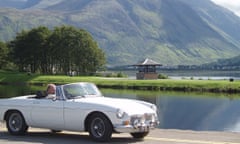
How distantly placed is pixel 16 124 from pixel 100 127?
397 centimetres

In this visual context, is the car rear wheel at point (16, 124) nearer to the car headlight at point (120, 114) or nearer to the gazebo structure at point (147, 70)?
the car headlight at point (120, 114)

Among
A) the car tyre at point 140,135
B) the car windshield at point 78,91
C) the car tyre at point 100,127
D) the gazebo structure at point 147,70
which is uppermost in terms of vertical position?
the gazebo structure at point 147,70

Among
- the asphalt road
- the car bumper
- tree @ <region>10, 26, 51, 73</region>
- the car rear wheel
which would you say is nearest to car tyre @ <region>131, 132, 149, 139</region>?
the asphalt road

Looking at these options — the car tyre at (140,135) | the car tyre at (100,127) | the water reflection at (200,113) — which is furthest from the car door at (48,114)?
the water reflection at (200,113)

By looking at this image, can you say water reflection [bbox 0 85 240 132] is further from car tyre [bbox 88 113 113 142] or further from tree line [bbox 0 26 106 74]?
tree line [bbox 0 26 106 74]

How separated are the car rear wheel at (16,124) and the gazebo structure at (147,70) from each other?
8709 cm

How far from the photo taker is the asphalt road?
15.9m

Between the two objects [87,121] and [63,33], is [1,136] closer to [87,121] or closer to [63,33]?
[87,121]

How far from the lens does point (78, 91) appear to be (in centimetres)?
1747

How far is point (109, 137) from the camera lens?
15.8 m

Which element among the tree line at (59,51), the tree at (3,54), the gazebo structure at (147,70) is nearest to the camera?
the gazebo structure at (147,70)

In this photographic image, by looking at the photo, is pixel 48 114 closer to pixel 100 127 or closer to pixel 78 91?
pixel 78 91

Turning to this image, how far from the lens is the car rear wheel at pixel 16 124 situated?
18.0 metres

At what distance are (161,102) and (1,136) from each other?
41995 mm
